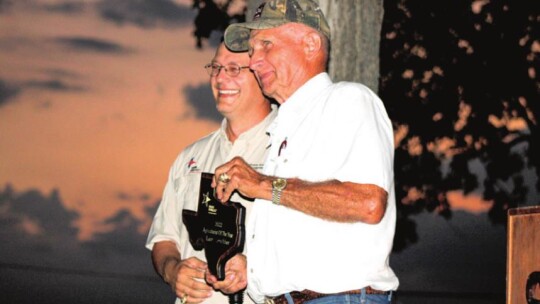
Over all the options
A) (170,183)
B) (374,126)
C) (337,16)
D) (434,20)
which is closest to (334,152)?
(374,126)

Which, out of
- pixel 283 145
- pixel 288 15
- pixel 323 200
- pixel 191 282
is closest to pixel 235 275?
pixel 191 282

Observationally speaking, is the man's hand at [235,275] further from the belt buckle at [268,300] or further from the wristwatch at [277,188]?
the wristwatch at [277,188]

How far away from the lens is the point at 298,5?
3828mm

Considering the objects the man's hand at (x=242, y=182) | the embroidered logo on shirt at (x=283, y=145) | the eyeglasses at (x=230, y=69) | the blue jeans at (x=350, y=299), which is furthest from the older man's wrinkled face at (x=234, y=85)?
the blue jeans at (x=350, y=299)

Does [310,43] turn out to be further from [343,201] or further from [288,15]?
[343,201]

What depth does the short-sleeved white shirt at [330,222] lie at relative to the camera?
3.33 m

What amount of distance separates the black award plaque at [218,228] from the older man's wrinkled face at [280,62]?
0.57 m

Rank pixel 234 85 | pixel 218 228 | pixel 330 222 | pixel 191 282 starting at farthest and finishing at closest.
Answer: pixel 234 85 < pixel 191 282 < pixel 218 228 < pixel 330 222

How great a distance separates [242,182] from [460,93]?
998 cm

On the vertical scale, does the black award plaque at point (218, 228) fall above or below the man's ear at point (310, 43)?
below

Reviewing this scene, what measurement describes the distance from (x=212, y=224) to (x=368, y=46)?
202 centimetres

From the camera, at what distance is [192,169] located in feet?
15.1

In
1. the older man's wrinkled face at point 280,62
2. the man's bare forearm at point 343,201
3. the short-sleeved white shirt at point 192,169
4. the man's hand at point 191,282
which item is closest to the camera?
the man's bare forearm at point 343,201

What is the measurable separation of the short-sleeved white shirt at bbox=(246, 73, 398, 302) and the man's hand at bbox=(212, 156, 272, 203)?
0.46ft
